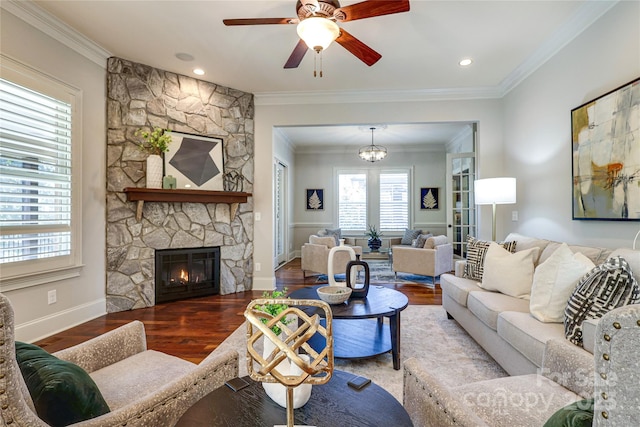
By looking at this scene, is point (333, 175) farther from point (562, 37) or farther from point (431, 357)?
point (431, 357)

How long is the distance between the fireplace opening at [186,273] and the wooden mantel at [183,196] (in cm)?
61

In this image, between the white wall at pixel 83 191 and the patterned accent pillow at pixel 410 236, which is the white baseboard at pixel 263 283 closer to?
the white wall at pixel 83 191

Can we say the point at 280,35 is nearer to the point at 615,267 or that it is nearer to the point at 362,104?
the point at 362,104

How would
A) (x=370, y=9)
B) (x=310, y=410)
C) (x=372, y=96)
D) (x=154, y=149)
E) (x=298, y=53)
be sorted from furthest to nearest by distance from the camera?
(x=372, y=96), (x=154, y=149), (x=298, y=53), (x=370, y=9), (x=310, y=410)

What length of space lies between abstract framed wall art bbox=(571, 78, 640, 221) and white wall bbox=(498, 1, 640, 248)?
0.34ft

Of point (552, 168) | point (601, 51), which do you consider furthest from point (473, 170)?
point (601, 51)

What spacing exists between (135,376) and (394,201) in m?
7.30

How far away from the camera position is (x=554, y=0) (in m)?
2.50

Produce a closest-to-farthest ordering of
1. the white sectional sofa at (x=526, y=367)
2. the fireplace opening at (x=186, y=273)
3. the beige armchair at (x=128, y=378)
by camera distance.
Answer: the white sectional sofa at (x=526, y=367) < the beige armchair at (x=128, y=378) < the fireplace opening at (x=186, y=273)

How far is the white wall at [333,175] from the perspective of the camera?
7824 mm

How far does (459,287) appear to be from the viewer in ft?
9.21

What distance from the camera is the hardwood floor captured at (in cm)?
262

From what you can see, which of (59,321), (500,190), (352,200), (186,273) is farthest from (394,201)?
(59,321)

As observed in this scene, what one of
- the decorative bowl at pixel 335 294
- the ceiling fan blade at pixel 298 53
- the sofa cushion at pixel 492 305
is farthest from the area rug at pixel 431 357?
the ceiling fan blade at pixel 298 53
